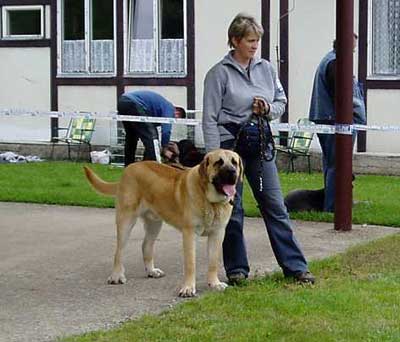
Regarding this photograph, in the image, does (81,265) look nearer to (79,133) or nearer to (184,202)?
(184,202)

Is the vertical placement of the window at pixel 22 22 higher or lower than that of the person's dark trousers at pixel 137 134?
higher

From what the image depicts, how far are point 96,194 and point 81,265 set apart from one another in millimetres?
4593

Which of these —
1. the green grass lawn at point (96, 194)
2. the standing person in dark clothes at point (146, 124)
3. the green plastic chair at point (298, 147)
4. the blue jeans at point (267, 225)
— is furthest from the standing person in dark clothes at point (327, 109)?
the green plastic chair at point (298, 147)

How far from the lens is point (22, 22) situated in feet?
65.4

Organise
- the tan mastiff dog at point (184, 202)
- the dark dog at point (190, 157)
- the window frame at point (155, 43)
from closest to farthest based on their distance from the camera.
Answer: the tan mastiff dog at point (184, 202), the dark dog at point (190, 157), the window frame at point (155, 43)

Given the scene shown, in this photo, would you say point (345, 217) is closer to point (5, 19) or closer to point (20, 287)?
point (20, 287)

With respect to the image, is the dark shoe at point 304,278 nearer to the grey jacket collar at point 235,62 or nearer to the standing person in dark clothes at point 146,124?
the grey jacket collar at point 235,62

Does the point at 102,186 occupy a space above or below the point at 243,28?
below

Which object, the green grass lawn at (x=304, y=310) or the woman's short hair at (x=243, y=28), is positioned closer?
the green grass lawn at (x=304, y=310)

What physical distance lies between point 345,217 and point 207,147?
3.30m

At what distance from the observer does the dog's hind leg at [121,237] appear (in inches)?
310

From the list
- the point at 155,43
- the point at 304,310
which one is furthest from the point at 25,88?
the point at 304,310

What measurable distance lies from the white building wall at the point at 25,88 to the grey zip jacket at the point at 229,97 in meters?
12.5

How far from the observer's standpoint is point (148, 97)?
42.7ft
